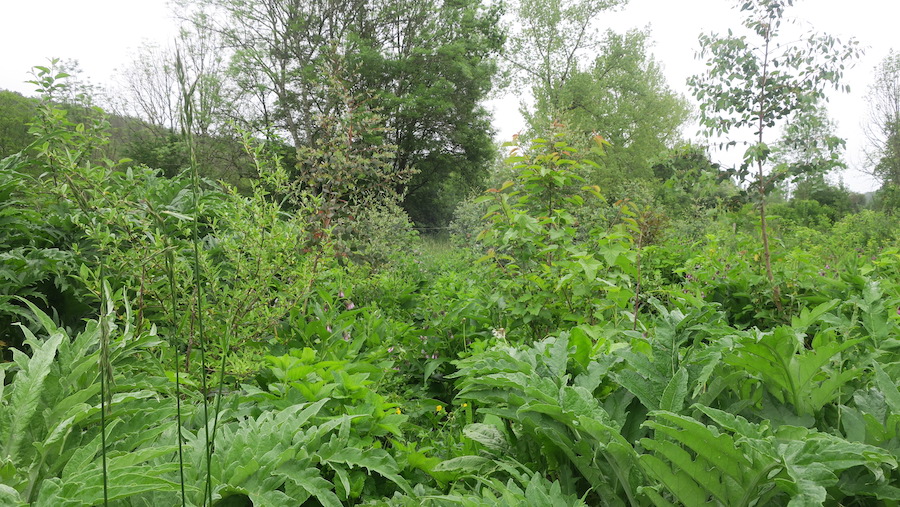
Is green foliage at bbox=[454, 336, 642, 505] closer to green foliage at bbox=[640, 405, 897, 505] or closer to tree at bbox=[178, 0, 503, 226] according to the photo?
green foliage at bbox=[640, 405, 897, 505]

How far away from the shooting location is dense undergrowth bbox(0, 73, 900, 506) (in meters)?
1.01

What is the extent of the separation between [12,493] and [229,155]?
61.4 feet

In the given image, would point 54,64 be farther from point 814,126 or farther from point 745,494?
point 814,126

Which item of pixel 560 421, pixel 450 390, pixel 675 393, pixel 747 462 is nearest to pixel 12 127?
pixel 450 390

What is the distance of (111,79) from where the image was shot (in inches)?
719

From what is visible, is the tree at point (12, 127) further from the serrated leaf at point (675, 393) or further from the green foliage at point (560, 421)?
the serrated leaf at point (675, 393)

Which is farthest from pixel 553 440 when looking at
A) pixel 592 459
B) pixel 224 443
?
pixel 224 443

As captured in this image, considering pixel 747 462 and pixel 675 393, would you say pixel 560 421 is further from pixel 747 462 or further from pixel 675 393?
pixel 747 462

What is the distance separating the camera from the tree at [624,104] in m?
21.0

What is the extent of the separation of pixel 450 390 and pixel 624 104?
2171 cm

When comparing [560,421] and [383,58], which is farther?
[383,58]

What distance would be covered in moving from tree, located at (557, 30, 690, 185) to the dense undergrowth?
1948 cm

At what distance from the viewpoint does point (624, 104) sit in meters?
21.8

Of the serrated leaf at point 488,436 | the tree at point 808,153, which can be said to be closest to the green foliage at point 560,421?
the serrated leaf at point 488,436
